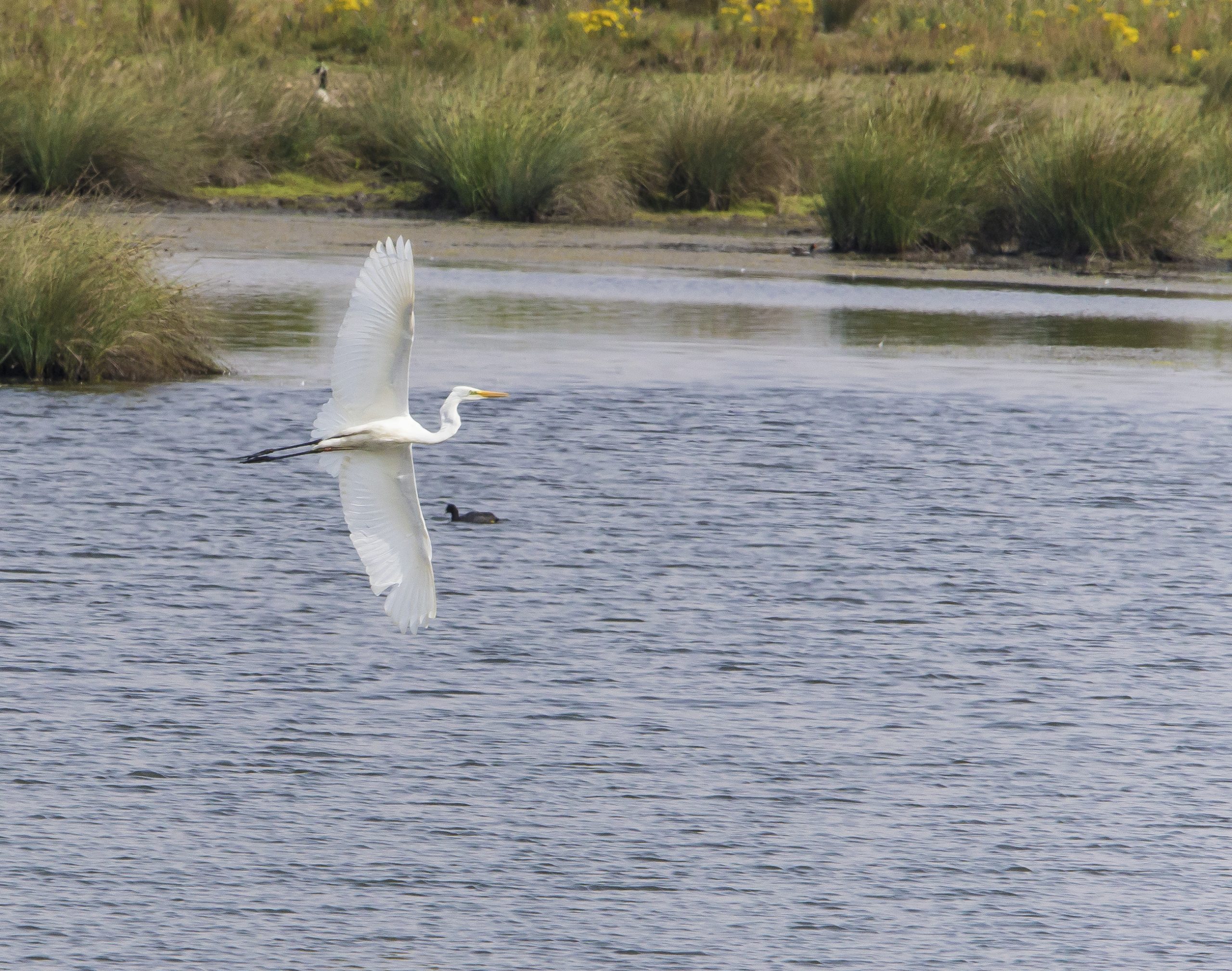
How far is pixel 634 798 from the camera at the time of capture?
24.7 feet

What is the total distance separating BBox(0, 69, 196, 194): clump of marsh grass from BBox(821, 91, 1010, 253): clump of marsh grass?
765 cm

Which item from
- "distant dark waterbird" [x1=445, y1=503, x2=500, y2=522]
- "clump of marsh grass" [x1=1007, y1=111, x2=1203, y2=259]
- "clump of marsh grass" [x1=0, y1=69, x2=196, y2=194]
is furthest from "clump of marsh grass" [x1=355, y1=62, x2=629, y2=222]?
"distant dark waterbird" [x1=445, y1=503, x2=500, y2=522]

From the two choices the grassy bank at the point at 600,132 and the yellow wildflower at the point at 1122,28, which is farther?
the yellow wildflower at the point at 1122,28

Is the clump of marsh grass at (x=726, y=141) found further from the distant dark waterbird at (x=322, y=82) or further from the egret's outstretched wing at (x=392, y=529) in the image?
the egret's outstretched wing at (x=392, y=529)

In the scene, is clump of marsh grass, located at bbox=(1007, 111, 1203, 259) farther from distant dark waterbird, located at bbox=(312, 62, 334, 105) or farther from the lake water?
distant dark waterbird, located at bbox=(312, 62, 334, 105)

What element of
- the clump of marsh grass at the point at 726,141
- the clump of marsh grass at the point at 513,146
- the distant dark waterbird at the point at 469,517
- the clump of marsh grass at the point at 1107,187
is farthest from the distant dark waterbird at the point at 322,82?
the distant dark waterbird at the point at 469,517

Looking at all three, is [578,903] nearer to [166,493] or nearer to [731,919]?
[731,919]

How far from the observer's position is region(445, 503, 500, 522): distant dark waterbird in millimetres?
11758

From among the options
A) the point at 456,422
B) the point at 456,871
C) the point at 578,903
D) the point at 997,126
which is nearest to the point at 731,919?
the point at 578,903

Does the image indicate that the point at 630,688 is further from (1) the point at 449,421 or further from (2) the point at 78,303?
(2) the point at 78,303

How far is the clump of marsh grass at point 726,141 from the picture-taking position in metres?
26.3

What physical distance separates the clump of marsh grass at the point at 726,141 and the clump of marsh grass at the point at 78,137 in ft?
19.7

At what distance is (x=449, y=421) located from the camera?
8172 millimetres

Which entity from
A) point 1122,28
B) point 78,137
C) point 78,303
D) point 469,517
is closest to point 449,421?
point 469,517
